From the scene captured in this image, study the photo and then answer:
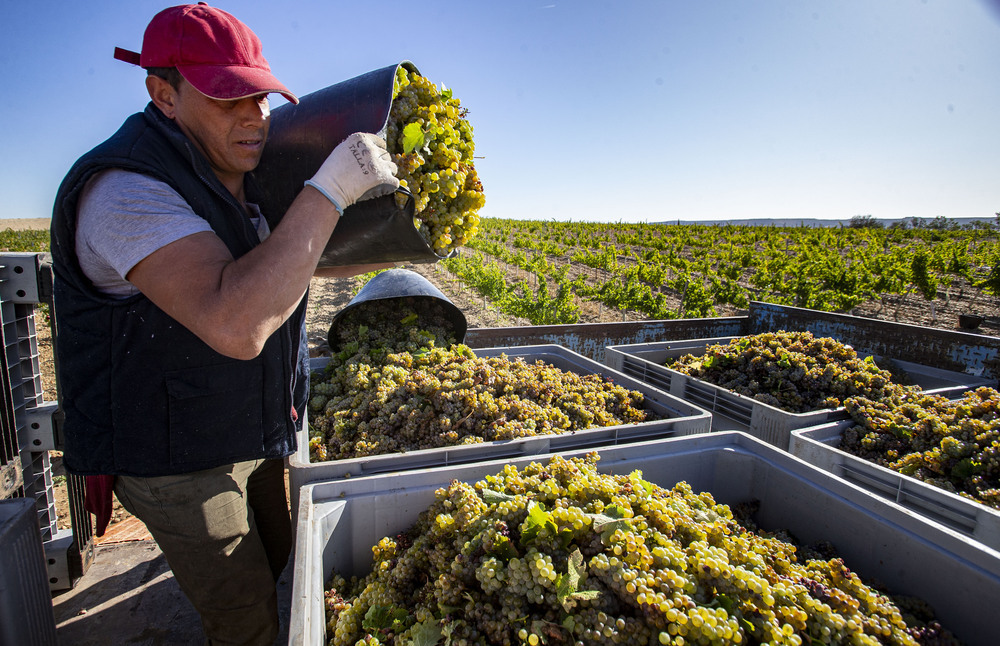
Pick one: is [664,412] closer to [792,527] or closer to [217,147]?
[792,527]

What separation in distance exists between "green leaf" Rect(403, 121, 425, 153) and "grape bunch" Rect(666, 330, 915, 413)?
9.16 feet

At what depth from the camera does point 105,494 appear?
1612 mm

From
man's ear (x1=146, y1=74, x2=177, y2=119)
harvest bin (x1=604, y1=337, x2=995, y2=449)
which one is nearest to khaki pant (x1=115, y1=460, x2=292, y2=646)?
man's ear (x1=146, y1=74, x2=177, y2=119)

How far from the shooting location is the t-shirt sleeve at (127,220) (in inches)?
45.8

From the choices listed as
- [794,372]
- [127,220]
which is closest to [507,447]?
[127,220]

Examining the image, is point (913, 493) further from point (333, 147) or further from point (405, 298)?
point (405, 298)

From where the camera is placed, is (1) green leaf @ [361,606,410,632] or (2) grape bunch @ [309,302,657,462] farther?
(2) grape bunch @ [309,302,657,462]

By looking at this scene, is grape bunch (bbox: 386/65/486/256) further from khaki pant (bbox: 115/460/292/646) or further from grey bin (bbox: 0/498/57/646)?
grey bin (bbox: 0/498/57/646)

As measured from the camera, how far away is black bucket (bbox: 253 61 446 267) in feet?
5.59

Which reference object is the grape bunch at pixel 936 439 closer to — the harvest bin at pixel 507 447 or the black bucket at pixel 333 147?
the harvest bin at pixel 507 447

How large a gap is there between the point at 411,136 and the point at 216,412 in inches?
45.8

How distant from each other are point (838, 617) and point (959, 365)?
4.12m

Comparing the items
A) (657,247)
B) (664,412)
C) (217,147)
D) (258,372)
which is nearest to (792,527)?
(664,412)

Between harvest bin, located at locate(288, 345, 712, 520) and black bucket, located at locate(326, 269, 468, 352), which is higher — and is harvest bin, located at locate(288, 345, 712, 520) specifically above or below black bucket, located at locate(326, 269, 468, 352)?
below
